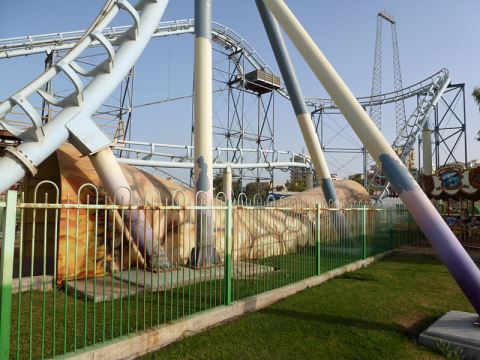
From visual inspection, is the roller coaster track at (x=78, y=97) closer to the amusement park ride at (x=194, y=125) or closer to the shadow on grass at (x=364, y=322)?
the amusement park ride at (x=194, y=125)

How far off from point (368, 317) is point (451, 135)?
27.2m

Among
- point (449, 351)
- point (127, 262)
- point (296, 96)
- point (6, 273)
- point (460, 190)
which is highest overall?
point (296, 96)

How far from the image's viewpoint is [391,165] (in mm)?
7414

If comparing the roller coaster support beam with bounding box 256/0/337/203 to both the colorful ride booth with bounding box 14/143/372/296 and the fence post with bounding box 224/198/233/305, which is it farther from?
the fence post with bounding box 224/198/233/305

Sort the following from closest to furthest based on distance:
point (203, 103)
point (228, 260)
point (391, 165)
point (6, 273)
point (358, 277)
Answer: point (6, 273)
point (228, 260)
point (391, 165)
point (358, 277)
point (203, 103)

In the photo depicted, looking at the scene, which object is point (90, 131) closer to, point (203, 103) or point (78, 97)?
point (78, 97)

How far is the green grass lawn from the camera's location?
4664mm

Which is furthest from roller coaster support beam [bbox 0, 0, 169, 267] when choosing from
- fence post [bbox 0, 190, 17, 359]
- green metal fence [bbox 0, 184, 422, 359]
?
fence post [bbox 0, 190, 17, 359]

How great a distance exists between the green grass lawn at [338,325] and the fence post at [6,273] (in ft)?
5.27

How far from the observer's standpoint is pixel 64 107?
7.76m

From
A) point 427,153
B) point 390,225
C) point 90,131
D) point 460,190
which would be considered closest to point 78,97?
point 90,131

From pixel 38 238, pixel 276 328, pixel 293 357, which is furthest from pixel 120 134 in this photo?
pixel 293 357

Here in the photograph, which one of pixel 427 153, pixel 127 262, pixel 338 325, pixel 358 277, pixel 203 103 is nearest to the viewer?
pixel 338 325

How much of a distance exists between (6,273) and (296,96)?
12.0 m
